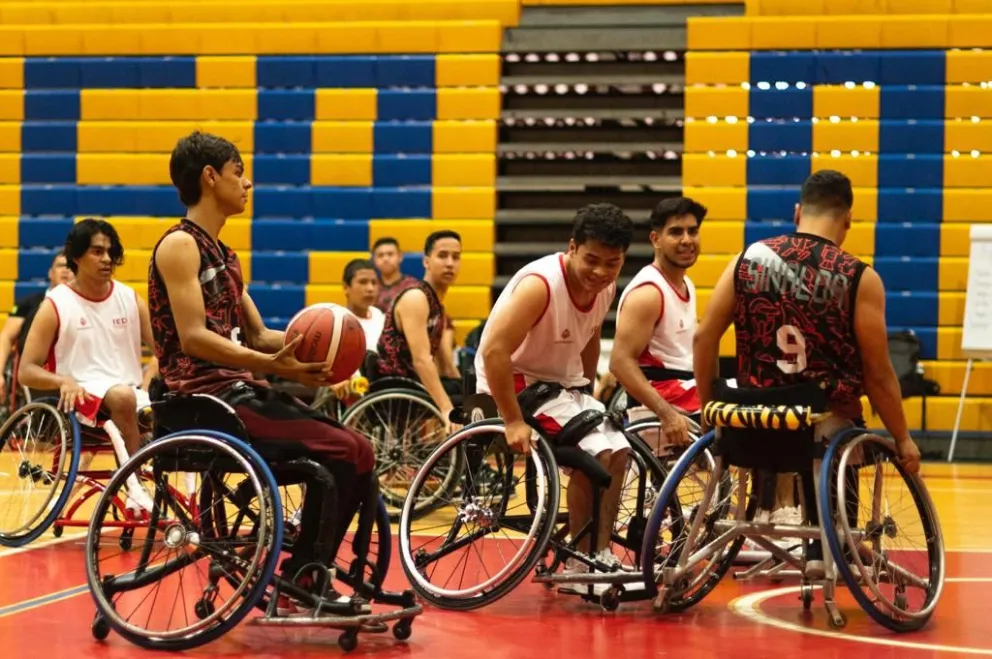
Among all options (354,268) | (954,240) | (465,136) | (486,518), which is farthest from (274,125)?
(486,518)

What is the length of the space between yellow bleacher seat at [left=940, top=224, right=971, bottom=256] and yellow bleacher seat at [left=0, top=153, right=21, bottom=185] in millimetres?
6416

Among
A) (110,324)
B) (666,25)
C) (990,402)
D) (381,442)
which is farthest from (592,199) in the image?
(110,324)

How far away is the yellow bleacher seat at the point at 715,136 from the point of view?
9.59m

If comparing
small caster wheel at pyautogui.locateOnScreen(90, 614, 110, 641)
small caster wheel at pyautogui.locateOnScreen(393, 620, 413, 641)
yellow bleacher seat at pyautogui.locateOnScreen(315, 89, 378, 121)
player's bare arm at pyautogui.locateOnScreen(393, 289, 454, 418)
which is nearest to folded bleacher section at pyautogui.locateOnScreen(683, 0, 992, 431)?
yellow bleacher seat at pyautogui.locateOnScreen(315, 89, 378, 121)

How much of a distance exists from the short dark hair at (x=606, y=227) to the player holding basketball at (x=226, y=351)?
0.89 meters

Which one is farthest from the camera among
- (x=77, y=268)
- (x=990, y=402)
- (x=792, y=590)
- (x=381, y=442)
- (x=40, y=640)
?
(x=990, y=402)

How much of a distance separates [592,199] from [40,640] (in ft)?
22.3

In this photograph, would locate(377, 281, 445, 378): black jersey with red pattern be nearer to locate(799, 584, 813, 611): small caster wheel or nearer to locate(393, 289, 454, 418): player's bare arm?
locate(393, 289, 454, 418): player's bare arm

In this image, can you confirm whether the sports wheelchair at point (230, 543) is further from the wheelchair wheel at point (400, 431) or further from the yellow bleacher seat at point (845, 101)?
the yellow bleacher seat at point (845, 101)

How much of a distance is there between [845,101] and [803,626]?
6.11m

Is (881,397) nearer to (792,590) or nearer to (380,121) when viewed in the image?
(792,590)

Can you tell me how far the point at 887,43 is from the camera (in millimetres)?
9477

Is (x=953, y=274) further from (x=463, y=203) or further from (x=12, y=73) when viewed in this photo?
(x=12, y=73)

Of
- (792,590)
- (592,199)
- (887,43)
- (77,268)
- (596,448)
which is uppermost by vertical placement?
(887,43)
